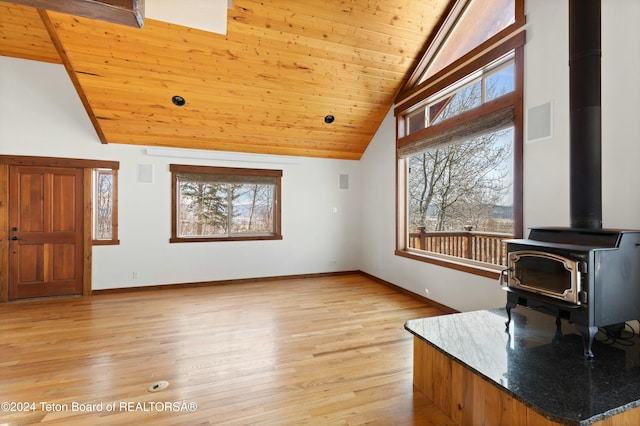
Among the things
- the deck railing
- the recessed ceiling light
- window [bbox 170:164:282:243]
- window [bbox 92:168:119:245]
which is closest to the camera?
the deck railing

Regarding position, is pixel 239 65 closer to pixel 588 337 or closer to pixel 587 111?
pixel 587 111

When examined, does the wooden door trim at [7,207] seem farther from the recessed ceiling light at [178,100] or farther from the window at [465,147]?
the window at [465,147]

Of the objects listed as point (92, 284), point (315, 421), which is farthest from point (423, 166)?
point (92, 284)

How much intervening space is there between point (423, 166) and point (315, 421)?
12.8 feet

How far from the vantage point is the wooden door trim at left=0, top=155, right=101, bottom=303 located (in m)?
4.30

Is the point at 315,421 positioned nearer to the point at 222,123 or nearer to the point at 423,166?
the point at 423,166

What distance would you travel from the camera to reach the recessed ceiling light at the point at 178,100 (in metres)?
4.26

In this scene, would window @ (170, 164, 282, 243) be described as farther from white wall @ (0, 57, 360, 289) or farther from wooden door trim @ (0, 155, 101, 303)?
wooden door trim @ (0, 155, 101, 303)

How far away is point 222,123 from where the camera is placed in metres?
4.83

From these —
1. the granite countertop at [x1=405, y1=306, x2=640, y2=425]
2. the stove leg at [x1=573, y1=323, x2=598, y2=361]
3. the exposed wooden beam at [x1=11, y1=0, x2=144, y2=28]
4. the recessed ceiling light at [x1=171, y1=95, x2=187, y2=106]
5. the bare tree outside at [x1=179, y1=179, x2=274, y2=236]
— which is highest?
the recessed ceiling light at [x1=171, y1=95, x2=187, y2=106]

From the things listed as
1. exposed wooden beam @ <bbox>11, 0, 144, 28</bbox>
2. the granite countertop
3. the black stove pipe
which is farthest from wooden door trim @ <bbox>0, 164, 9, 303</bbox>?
the black stove pipe

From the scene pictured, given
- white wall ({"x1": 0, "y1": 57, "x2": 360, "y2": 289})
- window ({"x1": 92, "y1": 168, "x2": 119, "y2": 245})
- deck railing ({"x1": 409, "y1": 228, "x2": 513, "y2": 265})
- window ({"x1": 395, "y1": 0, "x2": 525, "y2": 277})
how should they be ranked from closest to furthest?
window ({"x1": 395, "y1": 0, "x2": 525, "y2": 277}), deck railing ({"x1": 409, "y1": 228, "x2": 513, "y2": 265}), white wall ({"x1": 0, "y1": 57, "x2": 360, "y2": 289}), window ({"x1": 92, "y1": 168, "x2": 119, "y2": 245})

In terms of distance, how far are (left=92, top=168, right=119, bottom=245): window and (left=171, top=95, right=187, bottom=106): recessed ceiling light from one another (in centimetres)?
159

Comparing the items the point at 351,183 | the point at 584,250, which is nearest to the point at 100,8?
the point at 584,250
